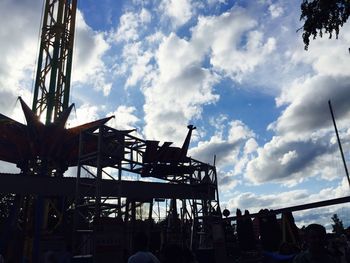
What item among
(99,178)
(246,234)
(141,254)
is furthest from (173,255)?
(99,178)

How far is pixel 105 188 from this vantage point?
23.6m

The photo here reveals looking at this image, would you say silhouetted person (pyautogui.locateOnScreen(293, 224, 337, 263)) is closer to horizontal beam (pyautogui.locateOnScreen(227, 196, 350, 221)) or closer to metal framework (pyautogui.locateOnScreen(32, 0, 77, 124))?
horizontal beam (pyautogui.locateOnScreen(227, 196, 350, 221))

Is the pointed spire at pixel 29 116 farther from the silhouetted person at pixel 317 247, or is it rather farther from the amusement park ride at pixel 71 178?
the silhouetted person at pixel 317 247

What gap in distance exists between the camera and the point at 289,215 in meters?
7.41

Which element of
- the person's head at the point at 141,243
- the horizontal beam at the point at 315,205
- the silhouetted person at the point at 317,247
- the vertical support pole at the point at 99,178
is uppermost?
the vertical support pole at the point at 99,178

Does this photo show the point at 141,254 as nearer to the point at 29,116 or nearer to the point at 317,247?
the point at 317,247

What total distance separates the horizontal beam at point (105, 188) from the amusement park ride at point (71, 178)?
51 mm

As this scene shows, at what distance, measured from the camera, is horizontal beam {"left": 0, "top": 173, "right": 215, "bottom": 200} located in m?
19.9

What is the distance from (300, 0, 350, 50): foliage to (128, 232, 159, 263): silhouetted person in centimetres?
557

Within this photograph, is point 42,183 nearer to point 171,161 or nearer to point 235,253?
point 171,161

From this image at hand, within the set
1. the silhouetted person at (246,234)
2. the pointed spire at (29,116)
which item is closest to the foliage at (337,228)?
the silhouetted person at (246,234)

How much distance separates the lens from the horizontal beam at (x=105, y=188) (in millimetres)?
19922

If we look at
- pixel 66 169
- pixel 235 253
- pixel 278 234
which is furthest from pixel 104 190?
pixel 278 234

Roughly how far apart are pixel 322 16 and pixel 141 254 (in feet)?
19.7
